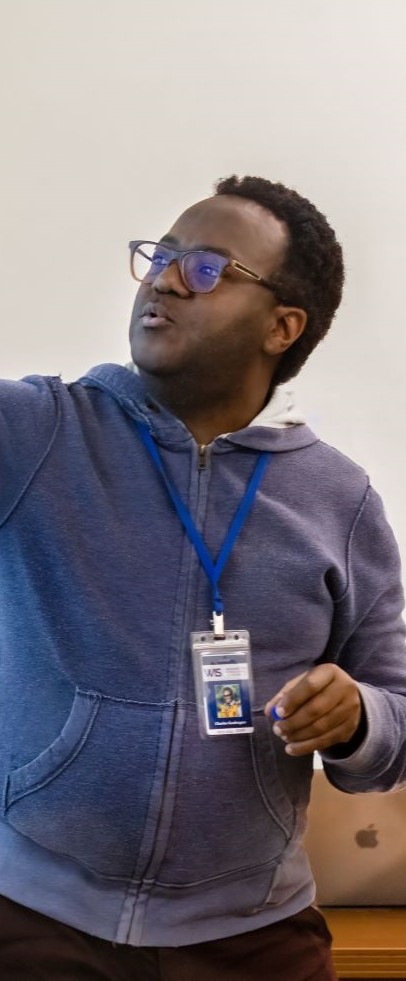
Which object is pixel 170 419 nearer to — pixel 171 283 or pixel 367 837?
pixel 171 283

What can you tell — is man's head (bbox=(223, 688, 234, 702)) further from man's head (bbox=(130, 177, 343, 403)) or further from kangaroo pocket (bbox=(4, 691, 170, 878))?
man's head (bbox=(130, 177, 343, 403))

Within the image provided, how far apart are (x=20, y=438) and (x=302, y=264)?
1.58 ft

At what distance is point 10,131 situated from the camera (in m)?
2.07

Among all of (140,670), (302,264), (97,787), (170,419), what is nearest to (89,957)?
(97,787)

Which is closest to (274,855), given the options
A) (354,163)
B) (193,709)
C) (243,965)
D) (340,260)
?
(243,965)

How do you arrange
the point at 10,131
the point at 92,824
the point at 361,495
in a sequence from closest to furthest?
1. the point at 92,824
2. the point at 361,495
3. the point at 10,131

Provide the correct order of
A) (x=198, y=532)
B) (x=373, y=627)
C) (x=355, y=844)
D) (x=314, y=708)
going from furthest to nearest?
(x=355, y=844) < (x=373, y=627) < (x=198, y=532) < (x=314, y=708)

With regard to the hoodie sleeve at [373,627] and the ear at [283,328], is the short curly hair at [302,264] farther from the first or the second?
the hoodie sleeve at [373,627]

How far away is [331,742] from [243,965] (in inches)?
11.7

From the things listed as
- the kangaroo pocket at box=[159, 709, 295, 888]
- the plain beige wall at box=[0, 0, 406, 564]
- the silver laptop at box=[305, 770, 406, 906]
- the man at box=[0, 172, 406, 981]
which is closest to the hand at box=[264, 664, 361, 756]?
the man at box=[0, 172, 406, 981]

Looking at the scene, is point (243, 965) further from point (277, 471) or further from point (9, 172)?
point (9, 172)

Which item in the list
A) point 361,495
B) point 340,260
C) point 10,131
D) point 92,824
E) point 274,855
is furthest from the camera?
point 10,131

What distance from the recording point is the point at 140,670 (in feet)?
3.62

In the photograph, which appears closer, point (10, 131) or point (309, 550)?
point (309, 550)
